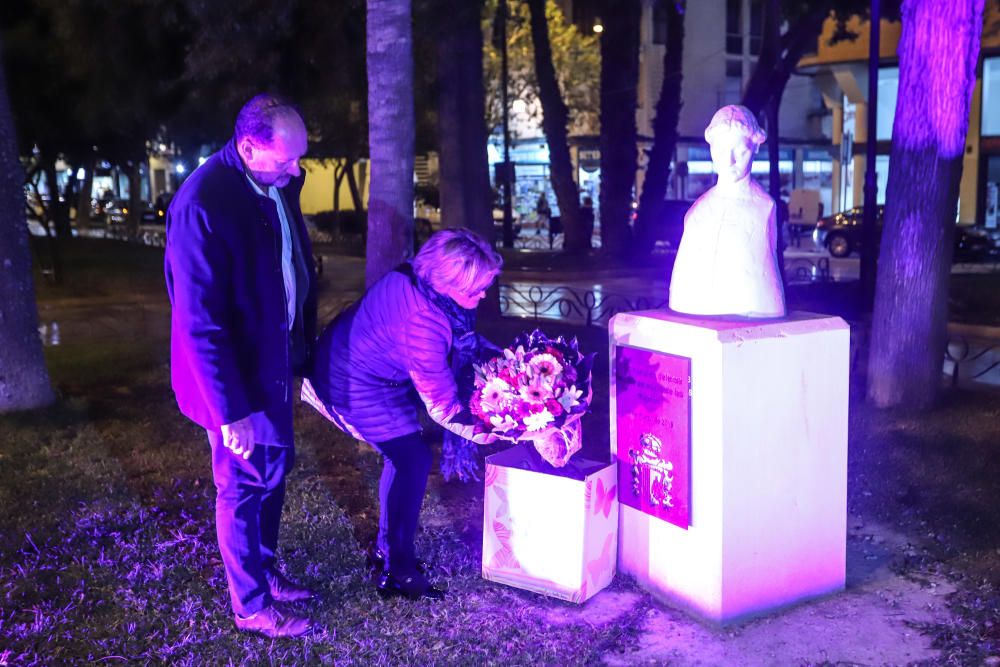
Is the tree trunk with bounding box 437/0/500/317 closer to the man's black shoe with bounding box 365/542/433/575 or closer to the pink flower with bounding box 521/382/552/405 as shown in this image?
the man's black shoe with bounding box 365/542/433/575

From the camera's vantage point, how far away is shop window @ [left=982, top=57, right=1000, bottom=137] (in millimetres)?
31656

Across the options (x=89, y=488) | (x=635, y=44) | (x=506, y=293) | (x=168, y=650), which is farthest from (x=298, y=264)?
(x=635, y=44)

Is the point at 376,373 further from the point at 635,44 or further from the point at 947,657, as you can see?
the point at 635,44

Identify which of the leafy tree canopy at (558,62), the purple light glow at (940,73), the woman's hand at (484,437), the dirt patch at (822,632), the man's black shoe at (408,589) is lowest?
the dirt patch at (822,632)

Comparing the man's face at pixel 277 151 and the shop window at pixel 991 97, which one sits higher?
the shop window at pixel 991 97

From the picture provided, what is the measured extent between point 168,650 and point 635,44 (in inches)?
776

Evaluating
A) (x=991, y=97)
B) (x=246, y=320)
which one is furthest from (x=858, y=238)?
(x=246, y=320)

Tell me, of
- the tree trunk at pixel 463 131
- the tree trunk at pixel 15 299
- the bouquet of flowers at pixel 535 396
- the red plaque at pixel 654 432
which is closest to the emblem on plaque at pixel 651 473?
the red plaque at pixel 654 432

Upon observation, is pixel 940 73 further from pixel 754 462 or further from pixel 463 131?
pixel 463 131

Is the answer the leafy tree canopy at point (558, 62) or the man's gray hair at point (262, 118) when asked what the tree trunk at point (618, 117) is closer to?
the leafy tree canopy at point (558, 62)

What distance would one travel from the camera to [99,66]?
12.6 meters

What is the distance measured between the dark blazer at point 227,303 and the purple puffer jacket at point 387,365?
0.30m

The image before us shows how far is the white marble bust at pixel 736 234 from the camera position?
3.93m

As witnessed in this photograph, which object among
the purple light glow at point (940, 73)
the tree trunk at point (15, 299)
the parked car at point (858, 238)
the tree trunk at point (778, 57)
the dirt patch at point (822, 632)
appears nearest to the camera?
the dirt patch at point (822, 632)
